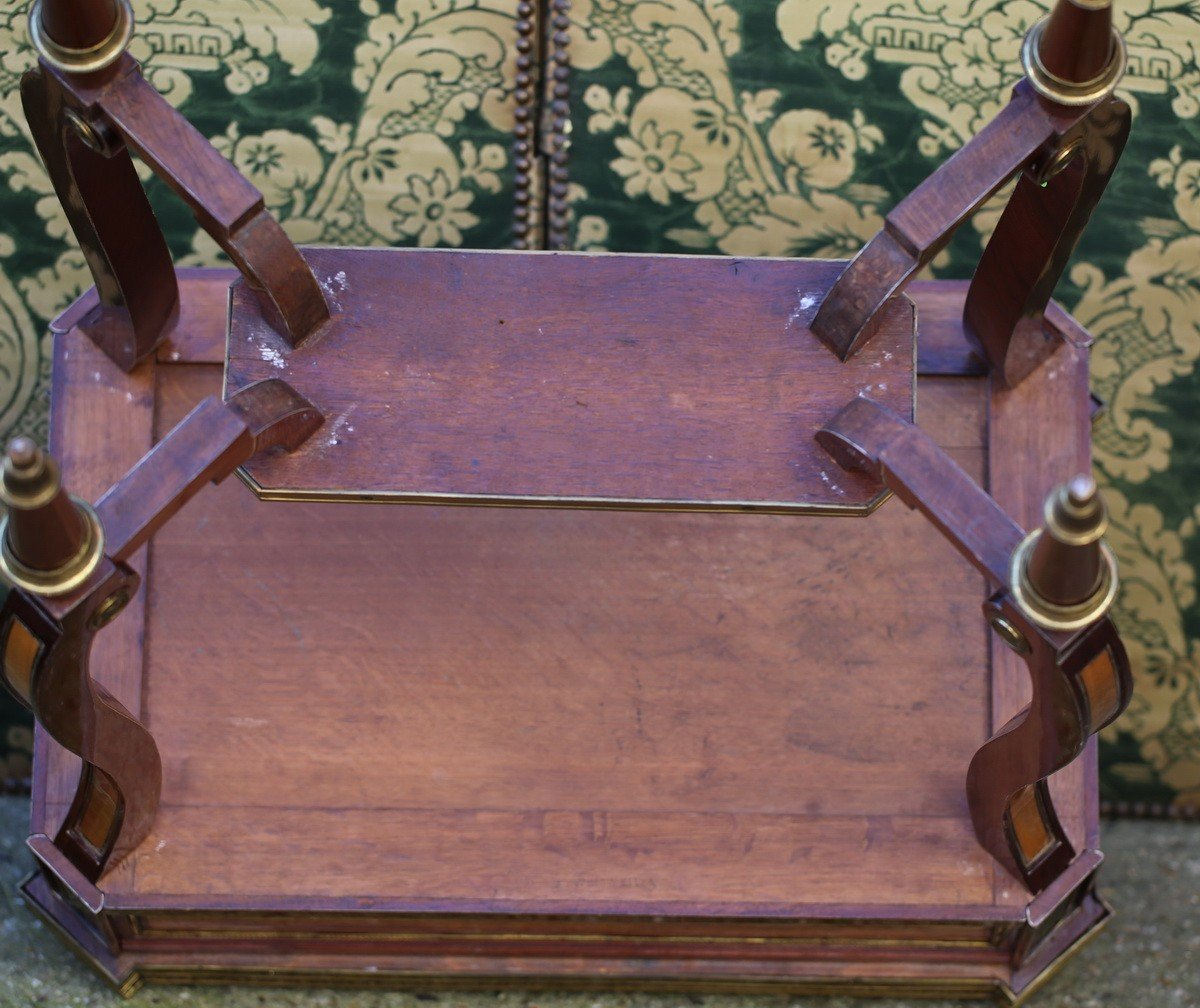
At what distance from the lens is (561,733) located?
1.64 m

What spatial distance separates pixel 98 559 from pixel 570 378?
39cm

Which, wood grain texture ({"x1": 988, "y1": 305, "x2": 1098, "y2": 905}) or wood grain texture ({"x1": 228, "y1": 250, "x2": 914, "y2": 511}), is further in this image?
wood grain texture ({"x1": 988, "y1": 305, "x2": 1098, "y2": 905})

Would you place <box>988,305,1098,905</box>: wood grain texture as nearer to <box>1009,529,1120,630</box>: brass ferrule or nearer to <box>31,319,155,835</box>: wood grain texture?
<box>1009,529,1120,630</box>: brass ferrule

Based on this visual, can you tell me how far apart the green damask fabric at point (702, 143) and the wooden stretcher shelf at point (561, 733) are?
307mm

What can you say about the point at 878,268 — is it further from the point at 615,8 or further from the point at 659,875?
the point at 615,8

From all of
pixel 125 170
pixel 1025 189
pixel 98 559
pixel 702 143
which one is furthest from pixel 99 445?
pixel 1025 189

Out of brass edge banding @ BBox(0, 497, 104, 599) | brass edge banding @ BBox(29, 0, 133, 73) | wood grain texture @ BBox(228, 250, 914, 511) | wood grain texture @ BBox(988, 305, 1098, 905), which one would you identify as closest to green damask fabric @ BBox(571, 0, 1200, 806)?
wood grain texture @ BBox(988, 305, 1098, 905)

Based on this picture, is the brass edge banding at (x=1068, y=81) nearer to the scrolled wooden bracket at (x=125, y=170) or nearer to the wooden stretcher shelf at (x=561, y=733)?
the wooden stretcher shelf at (x=561, y=733)

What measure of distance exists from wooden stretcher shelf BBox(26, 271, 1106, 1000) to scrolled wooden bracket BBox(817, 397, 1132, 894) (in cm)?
7

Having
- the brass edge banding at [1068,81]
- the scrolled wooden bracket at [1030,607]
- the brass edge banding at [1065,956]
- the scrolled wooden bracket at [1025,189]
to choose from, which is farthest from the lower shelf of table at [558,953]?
the brass edge banding at [1068,81]

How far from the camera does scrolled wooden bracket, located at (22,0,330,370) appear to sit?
4.54ft

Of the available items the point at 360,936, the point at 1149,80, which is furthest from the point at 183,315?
the point at 1149,80

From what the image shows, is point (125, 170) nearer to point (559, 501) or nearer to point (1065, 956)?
point (559, 501)

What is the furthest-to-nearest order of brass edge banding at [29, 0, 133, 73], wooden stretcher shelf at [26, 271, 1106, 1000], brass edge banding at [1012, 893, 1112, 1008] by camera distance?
brass edge banding at [1012, 893, 1112, 1008]
wooden stretcher shelf at [26, 271, 1106, 1000]
brass edge banding at [29, 0, 133, 73]
